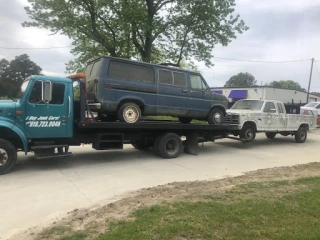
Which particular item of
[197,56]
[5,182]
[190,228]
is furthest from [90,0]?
[190,228]

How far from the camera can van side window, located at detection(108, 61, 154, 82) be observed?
8.02 m

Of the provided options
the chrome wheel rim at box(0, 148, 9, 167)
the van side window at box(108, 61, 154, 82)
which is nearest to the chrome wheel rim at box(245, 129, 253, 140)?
the van side window at box(108, 61, 154, 82)

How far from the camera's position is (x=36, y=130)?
7.07m

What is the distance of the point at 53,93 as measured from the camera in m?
7.23

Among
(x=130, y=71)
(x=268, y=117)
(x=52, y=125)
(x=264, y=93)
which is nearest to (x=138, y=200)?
(x=52, y=125)

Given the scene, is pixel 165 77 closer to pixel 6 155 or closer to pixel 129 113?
pixel 129 113

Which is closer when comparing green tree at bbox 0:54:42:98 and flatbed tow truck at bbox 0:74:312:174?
flatbed tow truck at bbox 0:74:312:174

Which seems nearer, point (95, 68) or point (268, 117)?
point (95, 68)

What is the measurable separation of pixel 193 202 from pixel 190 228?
1.04 m

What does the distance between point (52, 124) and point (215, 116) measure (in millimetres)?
5646

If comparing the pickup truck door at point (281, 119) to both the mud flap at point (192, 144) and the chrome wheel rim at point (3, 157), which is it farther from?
the chrome wheel rim at point (3, 157)

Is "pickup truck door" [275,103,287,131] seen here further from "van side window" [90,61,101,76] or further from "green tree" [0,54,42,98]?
"green tree" [0,54,42,98]

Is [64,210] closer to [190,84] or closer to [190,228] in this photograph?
[190,228]

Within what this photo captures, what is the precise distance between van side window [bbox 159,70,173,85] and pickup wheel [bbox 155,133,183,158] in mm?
1705
